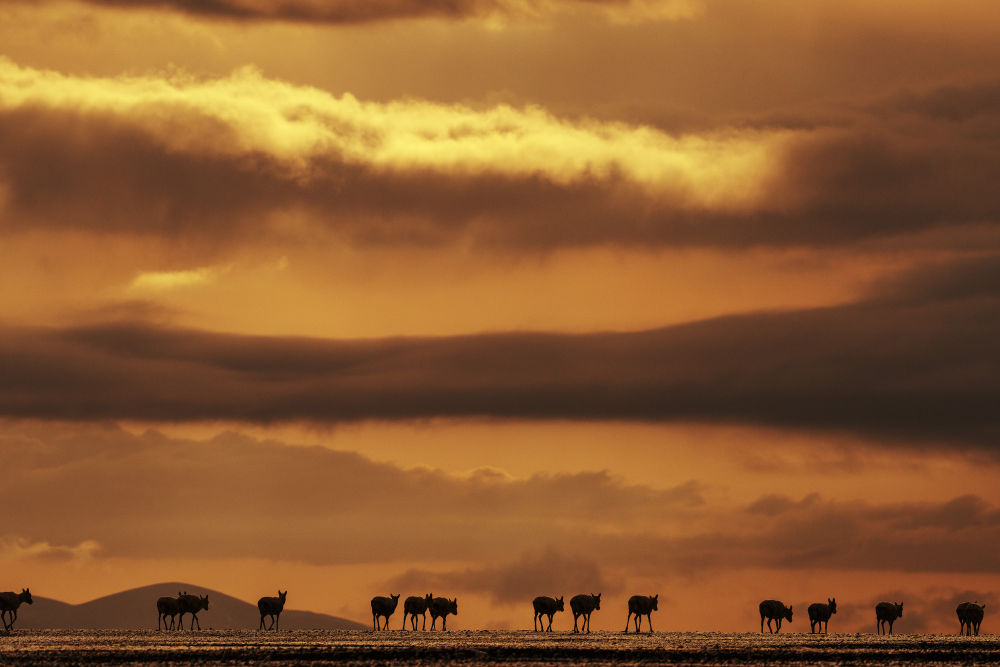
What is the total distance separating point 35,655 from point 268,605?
173ft

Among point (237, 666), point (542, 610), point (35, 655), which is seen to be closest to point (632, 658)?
point (237, 666)

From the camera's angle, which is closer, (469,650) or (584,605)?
(469,650)

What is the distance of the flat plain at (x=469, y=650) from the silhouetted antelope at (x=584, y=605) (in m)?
16.7

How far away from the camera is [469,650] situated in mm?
98625

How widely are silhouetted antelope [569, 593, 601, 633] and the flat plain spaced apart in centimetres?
1667

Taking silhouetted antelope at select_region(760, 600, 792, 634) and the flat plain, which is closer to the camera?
the flat plain

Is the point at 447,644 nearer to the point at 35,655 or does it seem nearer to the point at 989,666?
the point at 35,655

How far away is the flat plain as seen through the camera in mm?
90688

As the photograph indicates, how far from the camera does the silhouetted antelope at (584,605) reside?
143000 mm

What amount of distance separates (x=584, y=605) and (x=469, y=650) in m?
46.0

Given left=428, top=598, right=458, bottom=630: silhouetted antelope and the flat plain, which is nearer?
the flat plain

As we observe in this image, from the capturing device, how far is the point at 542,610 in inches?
5812

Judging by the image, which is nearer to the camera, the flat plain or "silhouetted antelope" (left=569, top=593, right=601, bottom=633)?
the flat plain

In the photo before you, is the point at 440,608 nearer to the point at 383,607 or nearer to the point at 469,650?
the point at 383,607
